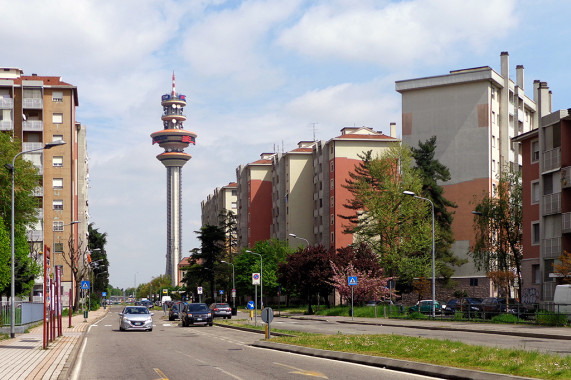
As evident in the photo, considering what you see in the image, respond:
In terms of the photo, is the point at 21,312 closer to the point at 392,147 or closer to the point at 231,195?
the point at 392,147

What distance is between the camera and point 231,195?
16500 centimetres

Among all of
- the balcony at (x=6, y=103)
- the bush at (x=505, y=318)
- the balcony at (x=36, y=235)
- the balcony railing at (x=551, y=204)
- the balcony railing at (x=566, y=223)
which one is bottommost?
the bush at (x=505, y=318)

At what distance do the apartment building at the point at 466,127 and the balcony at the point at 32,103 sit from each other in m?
43.2

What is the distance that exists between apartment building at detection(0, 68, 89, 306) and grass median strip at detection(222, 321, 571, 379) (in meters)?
73.5

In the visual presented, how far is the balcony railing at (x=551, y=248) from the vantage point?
169 feet

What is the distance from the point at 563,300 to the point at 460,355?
25.1 m

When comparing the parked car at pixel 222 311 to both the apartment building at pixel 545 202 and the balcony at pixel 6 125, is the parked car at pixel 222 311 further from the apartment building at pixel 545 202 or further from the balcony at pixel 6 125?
the balcony at pixel 6 125

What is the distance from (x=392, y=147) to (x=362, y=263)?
13219mm

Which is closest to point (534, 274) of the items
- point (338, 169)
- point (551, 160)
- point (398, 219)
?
point (551, 160)

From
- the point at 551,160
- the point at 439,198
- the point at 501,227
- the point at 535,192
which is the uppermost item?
the point at 551,160

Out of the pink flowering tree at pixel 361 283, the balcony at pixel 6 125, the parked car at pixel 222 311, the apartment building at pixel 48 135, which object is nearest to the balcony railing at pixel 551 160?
the pink flowering tree at pixel 361 283

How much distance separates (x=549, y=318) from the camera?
1537 inches

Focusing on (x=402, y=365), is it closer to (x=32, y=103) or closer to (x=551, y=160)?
(x=551, y=160)

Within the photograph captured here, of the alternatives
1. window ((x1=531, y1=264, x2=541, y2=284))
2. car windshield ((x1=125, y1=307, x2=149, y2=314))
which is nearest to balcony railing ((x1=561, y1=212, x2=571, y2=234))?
window ((x1=531, y1=264, x2=541, y2=284))
